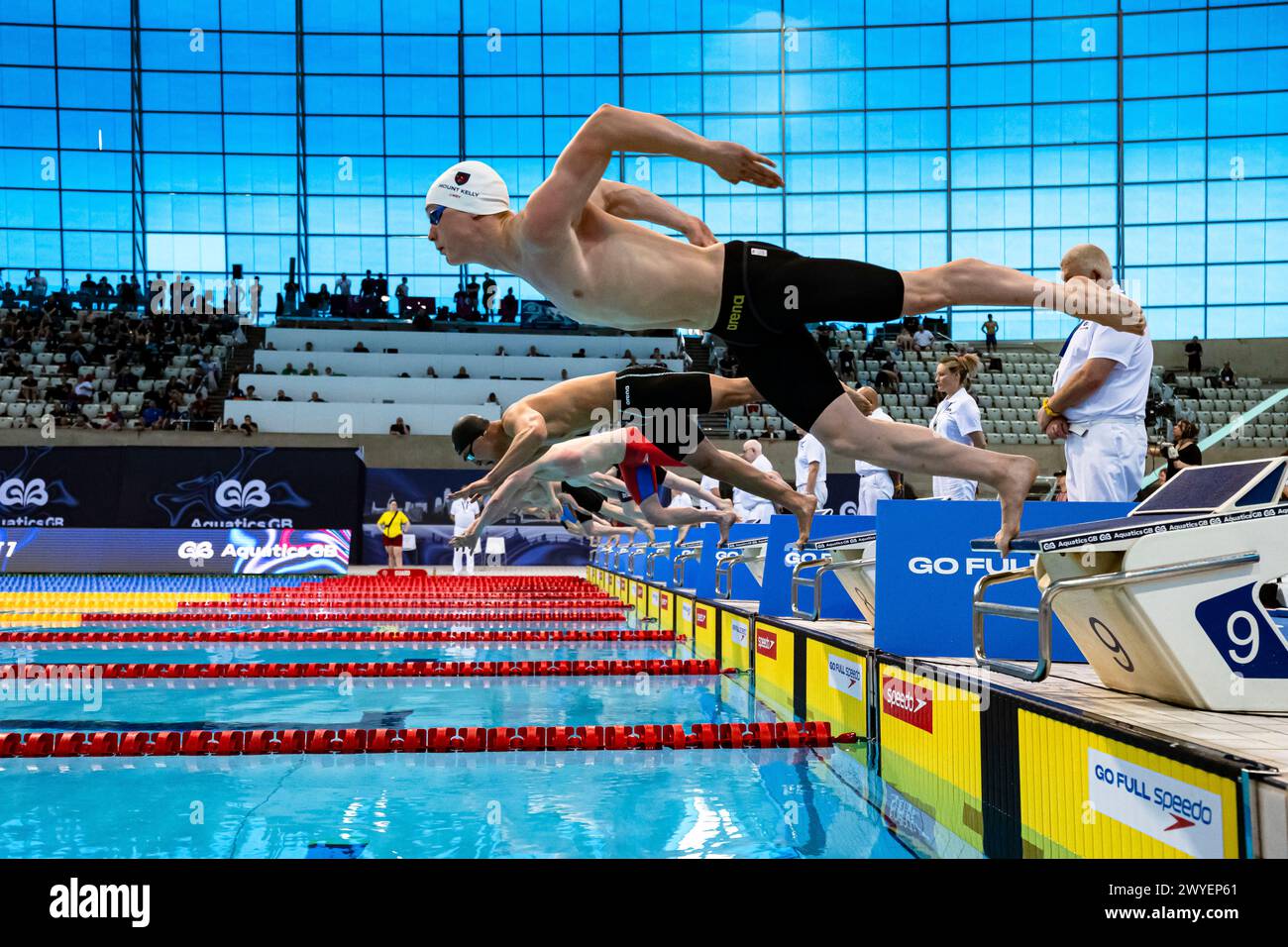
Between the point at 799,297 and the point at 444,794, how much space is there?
2276mm

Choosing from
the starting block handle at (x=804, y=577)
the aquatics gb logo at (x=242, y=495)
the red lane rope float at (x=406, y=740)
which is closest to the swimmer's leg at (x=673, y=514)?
the starting block handle at (x=804, y=577)

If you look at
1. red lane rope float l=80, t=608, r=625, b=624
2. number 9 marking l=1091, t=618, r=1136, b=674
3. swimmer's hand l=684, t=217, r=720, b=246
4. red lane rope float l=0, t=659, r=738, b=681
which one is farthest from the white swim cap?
red lane rope float l=80, t=608, r=625, b=624

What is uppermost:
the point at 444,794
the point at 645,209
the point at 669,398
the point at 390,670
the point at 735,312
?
the point at 645,209

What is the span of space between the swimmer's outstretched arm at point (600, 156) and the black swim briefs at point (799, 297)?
0.27m

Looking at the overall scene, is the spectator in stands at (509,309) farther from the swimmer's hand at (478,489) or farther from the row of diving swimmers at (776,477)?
the swimmer's hand at (478,489)

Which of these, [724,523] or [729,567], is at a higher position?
[724,523]

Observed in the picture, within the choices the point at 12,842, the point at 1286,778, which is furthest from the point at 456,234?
the point at 1286,778

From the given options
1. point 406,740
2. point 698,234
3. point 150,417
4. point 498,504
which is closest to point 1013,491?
point 698,234

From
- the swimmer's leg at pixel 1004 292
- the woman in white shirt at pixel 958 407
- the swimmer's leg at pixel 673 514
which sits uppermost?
the swimmer's leg at pixel 1004 292

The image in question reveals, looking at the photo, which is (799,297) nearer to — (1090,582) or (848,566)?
(1090,582)

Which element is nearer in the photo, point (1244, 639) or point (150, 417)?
point (1244, 639)

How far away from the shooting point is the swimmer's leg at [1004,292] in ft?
10.9

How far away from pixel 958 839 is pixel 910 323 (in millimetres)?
30676

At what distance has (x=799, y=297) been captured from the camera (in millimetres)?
3479
